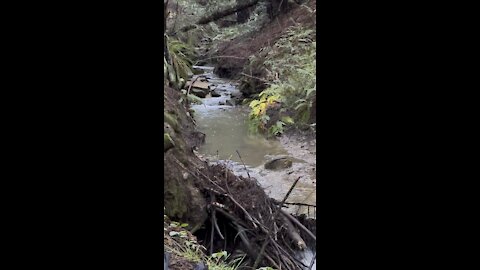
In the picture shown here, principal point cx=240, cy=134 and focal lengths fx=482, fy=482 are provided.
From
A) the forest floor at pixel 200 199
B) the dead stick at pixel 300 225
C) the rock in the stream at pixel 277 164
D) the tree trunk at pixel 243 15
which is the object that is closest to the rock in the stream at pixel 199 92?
the rock in the stream at pixel 277 164

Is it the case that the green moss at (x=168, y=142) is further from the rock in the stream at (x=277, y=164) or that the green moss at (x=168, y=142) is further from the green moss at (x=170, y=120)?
the rock in the stream at (x=277, y=164)

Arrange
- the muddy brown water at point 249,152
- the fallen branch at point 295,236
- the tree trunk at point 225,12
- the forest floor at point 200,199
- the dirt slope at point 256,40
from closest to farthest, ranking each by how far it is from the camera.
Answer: the forest floor at point 200,199 < the fallen branch at point 295,236 < the muddy brown water at point 249,152 < the dirt slope at point 256,40 < the tree trunk at point 225,12

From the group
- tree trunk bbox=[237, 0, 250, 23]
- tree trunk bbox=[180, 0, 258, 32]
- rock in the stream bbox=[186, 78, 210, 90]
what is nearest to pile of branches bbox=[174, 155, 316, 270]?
rock in the stream bbox=[186, 78, 210, 90]

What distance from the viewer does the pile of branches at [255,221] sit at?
3578mm

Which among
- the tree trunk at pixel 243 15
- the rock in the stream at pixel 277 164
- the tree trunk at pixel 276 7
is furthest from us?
the tree trunk at pixel 243 15

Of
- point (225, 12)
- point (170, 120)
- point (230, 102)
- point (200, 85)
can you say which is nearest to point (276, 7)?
point (225, 12)

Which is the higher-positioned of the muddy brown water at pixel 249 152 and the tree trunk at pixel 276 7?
the tree trunk at pixel 276 7

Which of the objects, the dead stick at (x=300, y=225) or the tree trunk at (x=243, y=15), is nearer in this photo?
the dead stick at (x=300, y=225)

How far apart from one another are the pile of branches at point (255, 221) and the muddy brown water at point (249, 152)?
22 cm

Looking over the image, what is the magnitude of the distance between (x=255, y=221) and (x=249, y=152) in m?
2.89
